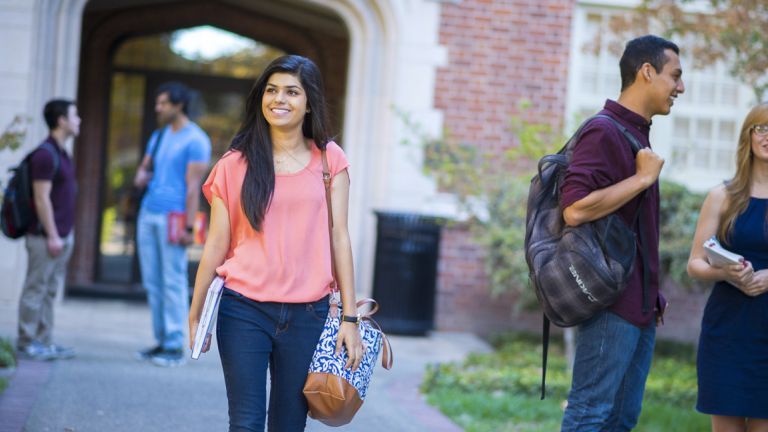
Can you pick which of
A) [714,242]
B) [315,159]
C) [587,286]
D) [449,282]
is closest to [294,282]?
[315,159]

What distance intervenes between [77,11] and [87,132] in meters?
2.62

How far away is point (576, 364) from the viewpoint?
13.4ft

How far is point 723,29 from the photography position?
8719 millimetres

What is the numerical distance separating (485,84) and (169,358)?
5209 millimetres

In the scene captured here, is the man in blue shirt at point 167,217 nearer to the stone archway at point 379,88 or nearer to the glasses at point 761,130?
the stone archway at point 379,88

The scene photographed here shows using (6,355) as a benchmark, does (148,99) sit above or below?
above

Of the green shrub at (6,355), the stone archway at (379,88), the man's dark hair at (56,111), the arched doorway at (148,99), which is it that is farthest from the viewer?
the arched doorway at (148,99)

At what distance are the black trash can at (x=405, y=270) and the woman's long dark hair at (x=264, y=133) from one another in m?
6.68

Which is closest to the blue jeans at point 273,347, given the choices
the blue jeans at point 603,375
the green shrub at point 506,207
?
the blue jeans at point 603,375

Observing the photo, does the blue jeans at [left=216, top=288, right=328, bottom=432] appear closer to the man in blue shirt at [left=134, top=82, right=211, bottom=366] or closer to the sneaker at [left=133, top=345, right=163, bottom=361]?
the man in blue shirt at [left=134, top=82, right=211, bottom=366]

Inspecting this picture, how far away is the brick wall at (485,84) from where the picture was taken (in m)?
11.6

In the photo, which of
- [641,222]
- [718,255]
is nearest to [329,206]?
[641,222]

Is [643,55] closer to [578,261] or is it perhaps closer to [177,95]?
[578,261]

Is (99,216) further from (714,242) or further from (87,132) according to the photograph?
(714,242)
